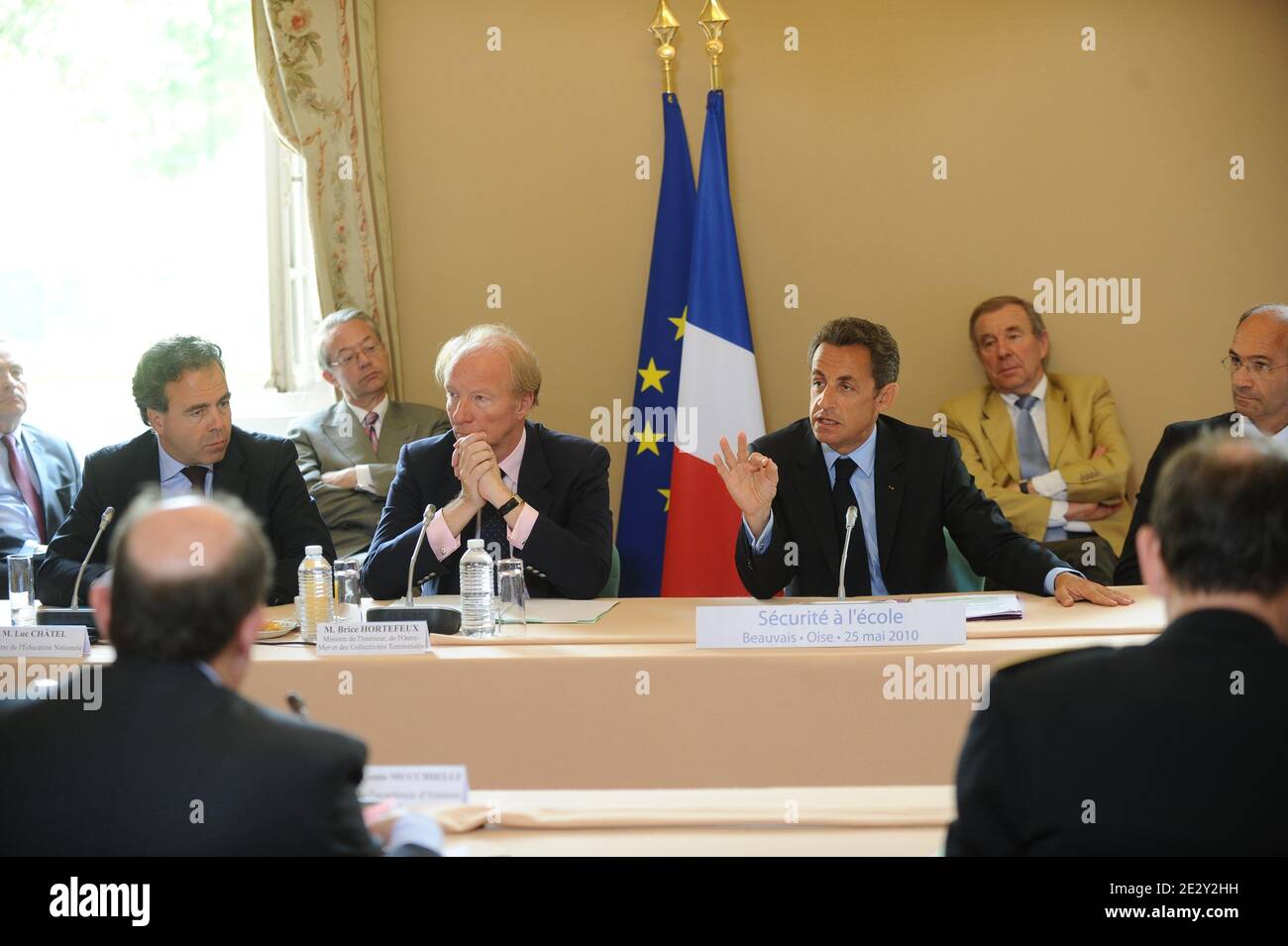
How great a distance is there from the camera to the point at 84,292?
577 centimetres

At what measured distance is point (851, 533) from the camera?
3.63 m

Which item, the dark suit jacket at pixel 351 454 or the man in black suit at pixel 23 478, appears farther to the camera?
the dark suit jacket at pixel 351 454

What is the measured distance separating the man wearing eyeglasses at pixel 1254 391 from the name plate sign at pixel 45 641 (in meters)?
2.64

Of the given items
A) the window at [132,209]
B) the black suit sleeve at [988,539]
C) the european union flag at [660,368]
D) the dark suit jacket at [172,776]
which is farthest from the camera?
the window at [132,209]

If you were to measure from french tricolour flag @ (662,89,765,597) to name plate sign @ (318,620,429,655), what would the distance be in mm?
2249

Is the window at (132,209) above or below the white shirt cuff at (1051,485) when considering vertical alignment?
above

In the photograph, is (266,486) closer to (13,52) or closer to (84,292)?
(84,292)

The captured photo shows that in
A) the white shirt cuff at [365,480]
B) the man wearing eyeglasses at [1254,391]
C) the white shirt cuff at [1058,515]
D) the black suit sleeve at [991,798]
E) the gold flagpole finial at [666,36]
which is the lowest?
the black suit sleeve at [991,798]

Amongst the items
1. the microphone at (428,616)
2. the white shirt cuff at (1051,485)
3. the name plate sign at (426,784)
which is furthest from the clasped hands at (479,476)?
the white shirt cuff at (1051,485)

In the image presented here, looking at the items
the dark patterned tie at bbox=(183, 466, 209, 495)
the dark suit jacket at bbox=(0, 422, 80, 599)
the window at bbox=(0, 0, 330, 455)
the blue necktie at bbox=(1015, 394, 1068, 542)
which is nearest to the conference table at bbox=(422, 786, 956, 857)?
the dark patterned tie at bbox=(183, 466, 209, 495)

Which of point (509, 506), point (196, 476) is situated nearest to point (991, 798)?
point (509, 506)

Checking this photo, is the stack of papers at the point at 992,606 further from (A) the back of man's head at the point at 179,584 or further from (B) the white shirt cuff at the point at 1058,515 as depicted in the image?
(A) the back of man's head at the point at 179,584

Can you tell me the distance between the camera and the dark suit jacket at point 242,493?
3602mm

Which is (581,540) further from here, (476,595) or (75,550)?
(75,550)
